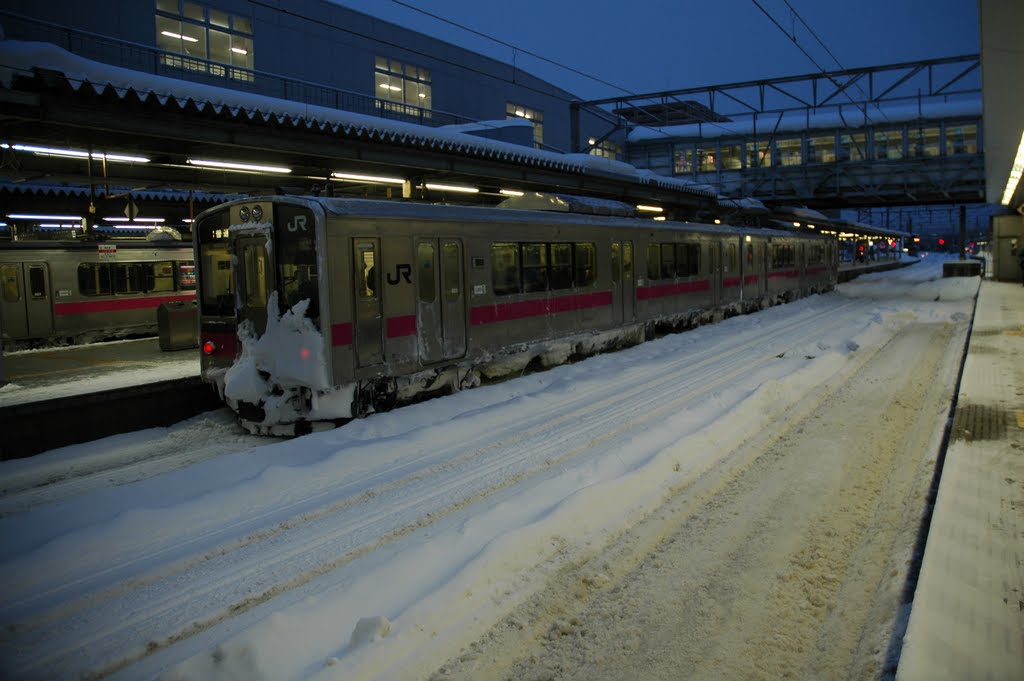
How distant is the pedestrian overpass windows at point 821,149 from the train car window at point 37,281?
39444 mm

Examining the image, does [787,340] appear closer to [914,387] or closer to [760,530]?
[914,387]

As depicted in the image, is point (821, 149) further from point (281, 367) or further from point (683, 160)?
point (281, 367)

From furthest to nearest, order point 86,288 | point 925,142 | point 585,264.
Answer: point 925,142 < point 86,288 < point 585,264

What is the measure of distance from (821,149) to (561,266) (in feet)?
119

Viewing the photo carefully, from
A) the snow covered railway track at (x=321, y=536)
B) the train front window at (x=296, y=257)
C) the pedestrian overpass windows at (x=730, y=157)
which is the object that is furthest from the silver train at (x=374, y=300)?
the pedestrian overpass windows at (x=730, y=157)

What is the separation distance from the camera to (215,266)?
9484 mm

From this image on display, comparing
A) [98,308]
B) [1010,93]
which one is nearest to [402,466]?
[1010,93]

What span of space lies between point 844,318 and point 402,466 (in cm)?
1667

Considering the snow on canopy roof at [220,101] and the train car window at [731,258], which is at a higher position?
the snow on canopy roof at [220,101]

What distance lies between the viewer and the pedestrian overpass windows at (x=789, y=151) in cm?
4316

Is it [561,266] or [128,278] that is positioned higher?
[128,278]

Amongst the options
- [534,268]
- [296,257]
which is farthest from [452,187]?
[296,257]

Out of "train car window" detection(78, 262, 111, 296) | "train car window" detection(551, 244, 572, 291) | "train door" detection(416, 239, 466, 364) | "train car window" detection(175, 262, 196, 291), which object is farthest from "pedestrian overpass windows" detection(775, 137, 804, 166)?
"train door" detection(416, 239, 466, 364)

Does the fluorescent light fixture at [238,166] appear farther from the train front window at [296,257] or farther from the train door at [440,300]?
the train door at [440,300]
